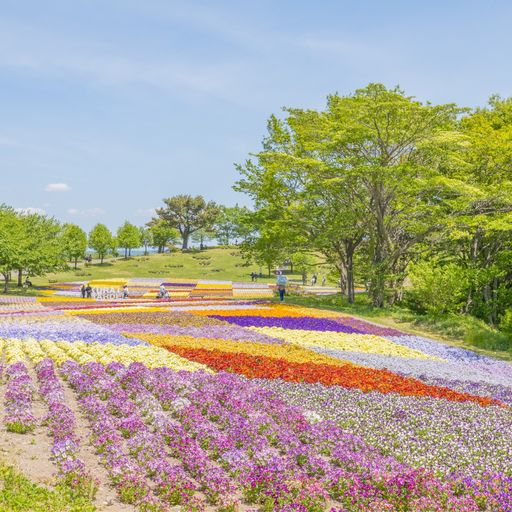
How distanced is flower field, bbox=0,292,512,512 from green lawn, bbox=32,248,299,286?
53.0 m

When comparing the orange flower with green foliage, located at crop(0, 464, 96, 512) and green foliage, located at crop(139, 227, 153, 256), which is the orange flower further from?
green foliage, located at crop(139, 227, 153, 256)

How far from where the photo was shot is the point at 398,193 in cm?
3378

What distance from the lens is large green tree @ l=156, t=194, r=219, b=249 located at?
119000 mm

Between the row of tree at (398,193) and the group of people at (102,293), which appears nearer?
the row of tree at (398,193)

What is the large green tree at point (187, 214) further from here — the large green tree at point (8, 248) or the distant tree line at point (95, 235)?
the large green tree at point (8, 248)

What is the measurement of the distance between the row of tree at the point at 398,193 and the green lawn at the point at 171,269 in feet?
110

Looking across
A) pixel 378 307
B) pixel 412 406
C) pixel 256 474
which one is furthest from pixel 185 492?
pixel 378 307

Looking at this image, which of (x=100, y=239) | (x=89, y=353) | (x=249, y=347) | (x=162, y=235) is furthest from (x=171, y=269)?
(x=89, y=353)

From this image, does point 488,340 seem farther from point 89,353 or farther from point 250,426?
point 250,426

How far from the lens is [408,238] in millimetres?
Answer: 38094

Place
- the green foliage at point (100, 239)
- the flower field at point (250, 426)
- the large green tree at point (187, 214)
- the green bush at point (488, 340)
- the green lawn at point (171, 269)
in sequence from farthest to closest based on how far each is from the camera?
the large green tree at point (187, 214)
the green foliage at point (100, 239)
the green lawn at point (171, 269)
the green bush at point (488, 340)
the flower field at point (250, 426)

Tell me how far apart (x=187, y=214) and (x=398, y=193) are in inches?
3575

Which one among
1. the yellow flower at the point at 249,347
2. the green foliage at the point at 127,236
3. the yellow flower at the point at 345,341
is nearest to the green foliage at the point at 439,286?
the yellow flower at the point at 345,341

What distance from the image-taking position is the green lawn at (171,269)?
74875mm
